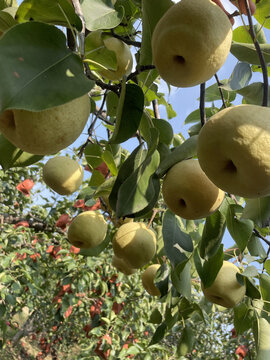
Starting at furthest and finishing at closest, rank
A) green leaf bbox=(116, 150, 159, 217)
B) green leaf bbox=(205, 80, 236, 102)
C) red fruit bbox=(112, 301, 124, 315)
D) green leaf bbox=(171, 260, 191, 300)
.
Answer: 1. red fruit bbox=(112, 301, 124, 315)
2. green leaf bbox=(205, 80, 236, 102)
3. green leaf bbox=(171, 260, 191, 300)
4. green leaf bbox=(116, 150, 159, 217)

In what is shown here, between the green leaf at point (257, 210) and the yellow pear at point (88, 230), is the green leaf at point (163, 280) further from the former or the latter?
the green leaf at point (257, 210)

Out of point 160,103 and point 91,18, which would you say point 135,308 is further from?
point 91,18

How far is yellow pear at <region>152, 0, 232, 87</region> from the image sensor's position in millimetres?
769

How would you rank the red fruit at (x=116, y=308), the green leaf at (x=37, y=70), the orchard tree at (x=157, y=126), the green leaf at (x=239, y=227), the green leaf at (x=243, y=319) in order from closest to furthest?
the green leaf at (x=37, y=70), the orchard tree at (x=157, y=126), the green leaf at (x=239, y=227), the green leaf at (x=243, y=319), the red fruit at (x=116, y=308)

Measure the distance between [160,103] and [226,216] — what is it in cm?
101

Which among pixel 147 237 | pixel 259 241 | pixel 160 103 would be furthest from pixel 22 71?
pixel 160 103

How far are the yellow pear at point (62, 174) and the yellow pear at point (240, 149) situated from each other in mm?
981

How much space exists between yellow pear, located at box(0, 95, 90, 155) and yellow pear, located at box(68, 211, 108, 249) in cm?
93

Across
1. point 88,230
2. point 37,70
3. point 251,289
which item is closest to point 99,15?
point 37,70

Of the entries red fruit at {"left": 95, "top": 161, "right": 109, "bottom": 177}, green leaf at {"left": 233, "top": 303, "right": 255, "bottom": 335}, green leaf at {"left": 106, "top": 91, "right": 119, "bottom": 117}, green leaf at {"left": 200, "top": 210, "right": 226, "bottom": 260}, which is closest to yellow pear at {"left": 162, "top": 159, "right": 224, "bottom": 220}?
green leaf at {"left": 200, "top": 210, "right": 226, "bottom": 260}

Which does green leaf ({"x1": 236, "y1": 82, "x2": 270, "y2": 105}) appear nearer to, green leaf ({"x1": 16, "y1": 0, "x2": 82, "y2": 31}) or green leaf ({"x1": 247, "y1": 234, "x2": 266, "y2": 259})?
green leaf ({"x1": 16, "y1": 0, "x2": 82, "y2": 31})

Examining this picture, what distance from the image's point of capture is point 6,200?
495 cm

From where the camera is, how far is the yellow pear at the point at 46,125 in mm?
715

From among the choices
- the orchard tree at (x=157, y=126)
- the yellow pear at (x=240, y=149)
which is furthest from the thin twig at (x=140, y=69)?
the yellow pear at (x=240, y=149)
